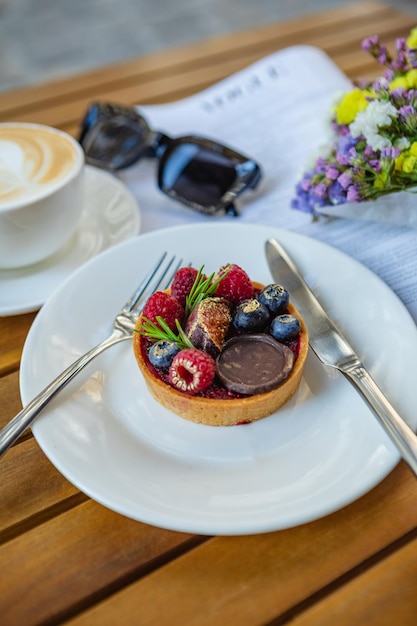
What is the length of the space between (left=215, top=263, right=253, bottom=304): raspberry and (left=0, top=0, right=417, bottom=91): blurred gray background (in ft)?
10.2

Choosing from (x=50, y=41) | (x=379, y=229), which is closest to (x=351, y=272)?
(x=379, y=229)

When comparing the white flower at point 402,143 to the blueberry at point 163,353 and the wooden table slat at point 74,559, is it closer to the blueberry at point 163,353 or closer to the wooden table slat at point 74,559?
the blueberry at point 163,353

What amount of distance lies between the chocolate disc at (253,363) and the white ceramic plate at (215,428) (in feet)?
0.22

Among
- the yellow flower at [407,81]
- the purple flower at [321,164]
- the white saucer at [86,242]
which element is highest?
the yellow flower at [407,81]

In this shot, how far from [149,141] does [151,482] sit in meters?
1.06

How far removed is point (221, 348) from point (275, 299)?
122 mm

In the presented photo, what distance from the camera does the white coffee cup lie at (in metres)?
1.20

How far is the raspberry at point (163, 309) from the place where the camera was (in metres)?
1.01

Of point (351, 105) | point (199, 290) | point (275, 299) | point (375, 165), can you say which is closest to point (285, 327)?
point (275, 299)

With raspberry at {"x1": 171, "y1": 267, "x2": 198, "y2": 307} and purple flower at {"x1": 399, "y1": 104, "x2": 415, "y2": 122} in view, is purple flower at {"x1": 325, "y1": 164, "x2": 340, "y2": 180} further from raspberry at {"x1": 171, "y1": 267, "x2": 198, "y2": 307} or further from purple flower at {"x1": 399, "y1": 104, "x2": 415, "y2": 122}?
raspberry at {"x1": 171, "y1": 267, "x2": 198, "y2": 307}

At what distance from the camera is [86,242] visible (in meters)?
1.40

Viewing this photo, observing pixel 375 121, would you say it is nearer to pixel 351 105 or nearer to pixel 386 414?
pixel 351 105

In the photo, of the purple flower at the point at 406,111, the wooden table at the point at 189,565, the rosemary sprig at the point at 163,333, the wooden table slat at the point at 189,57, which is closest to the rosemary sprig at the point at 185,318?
the rosemary sprig at the point at 163,333

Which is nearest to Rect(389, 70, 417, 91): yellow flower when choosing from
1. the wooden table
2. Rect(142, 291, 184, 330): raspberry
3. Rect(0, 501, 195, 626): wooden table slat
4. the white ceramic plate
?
the white ceramic plate
